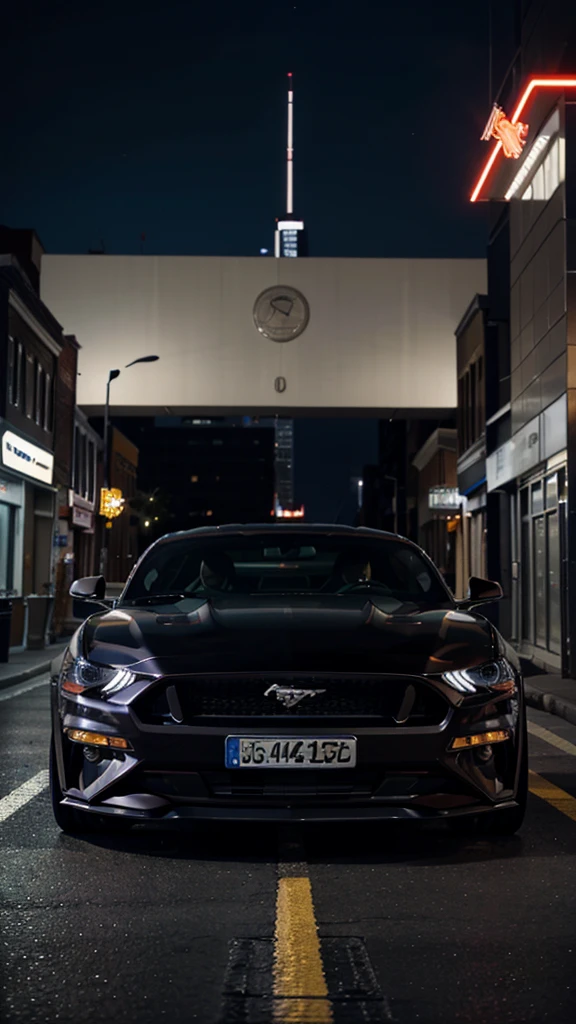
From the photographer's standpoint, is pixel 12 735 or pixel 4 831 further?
pixel 12 735

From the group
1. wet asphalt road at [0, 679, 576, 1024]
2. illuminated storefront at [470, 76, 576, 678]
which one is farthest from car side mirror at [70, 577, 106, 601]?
illuminated storefront at [470, 76, 576, 678]

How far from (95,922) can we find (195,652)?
1.10m

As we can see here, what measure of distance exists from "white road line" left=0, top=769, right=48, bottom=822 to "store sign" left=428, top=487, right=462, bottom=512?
3321cm

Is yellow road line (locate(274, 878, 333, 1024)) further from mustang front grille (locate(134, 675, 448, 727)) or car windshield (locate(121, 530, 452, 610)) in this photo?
car windshield (locate(121, 530, 452, 610))

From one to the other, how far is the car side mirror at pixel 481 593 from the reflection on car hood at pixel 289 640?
783mm

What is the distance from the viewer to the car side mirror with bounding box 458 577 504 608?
615 cm

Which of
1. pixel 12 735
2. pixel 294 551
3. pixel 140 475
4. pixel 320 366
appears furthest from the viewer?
pixel 140 475

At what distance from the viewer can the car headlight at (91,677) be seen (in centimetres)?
477

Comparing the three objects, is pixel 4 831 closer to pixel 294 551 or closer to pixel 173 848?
pixel 173 848

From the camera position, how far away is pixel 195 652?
15.5 feet

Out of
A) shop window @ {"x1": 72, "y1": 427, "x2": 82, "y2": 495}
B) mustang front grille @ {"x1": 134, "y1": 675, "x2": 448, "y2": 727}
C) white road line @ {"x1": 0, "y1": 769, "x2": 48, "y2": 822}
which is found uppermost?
shop window @ {"x1": 72, "y1": 427, "x2": 82, "y2": 495}

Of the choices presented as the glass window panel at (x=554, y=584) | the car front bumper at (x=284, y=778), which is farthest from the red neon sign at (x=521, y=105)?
the car front bumper at (x=284, y=778)

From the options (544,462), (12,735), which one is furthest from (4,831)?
(544,462)

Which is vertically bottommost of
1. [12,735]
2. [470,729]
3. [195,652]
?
[12,735]
